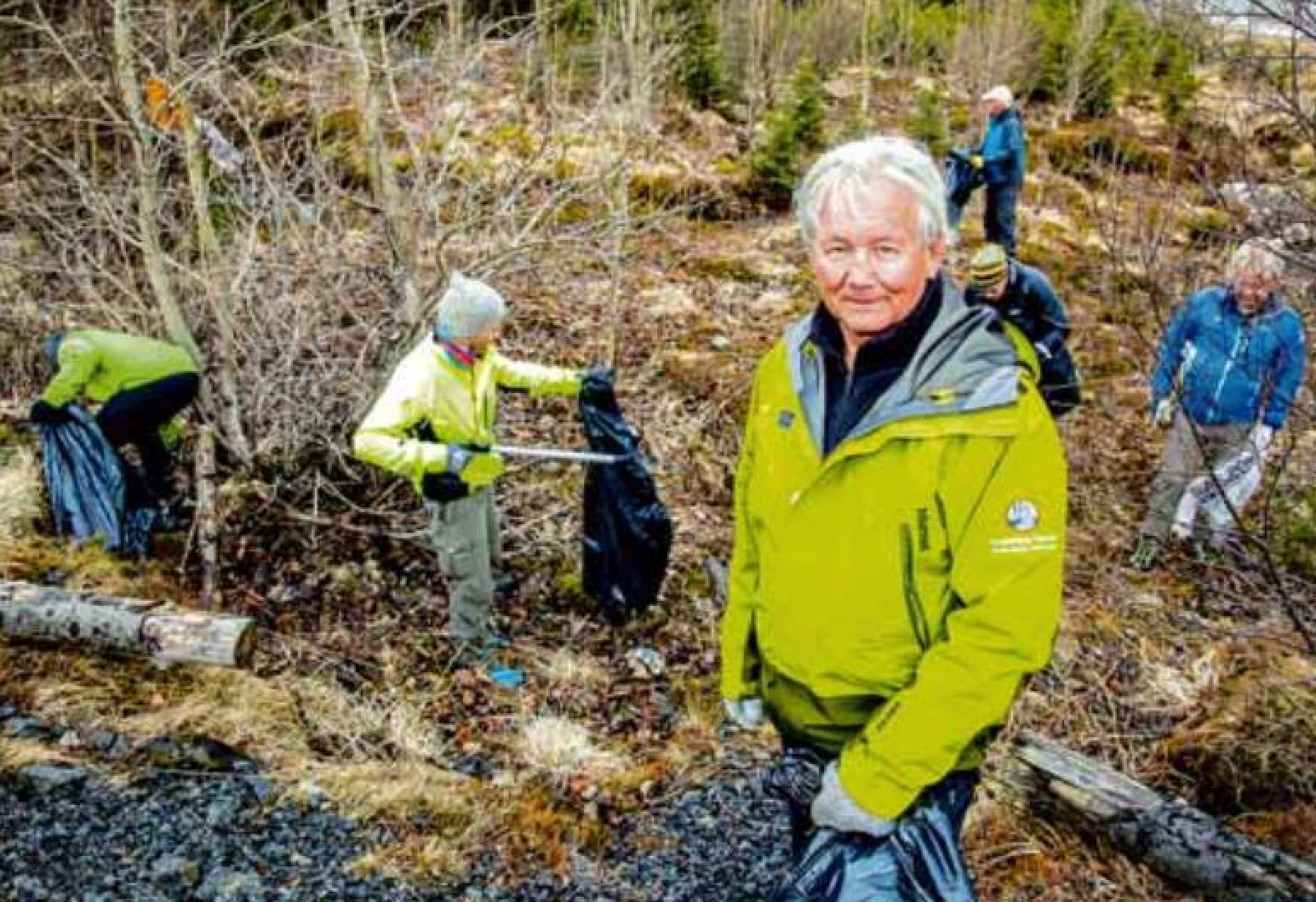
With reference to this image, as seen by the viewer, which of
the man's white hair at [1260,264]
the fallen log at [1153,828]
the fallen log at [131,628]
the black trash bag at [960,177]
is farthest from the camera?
the black trash bag at [960,177]

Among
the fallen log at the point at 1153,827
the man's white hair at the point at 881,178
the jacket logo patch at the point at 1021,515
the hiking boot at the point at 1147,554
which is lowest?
the hiking boot at the point at 1147,554

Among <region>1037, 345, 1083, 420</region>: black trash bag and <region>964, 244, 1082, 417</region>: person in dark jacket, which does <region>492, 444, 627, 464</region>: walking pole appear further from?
<region>1037, 345, 1083, 420</region>: black trash bag

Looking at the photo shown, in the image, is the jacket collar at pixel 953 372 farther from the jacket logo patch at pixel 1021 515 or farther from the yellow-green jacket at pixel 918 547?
→ the jacket logo patch at pixel 1021 515

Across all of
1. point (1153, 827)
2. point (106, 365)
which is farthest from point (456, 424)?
point (1153, 827)

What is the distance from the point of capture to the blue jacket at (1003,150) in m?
9.12

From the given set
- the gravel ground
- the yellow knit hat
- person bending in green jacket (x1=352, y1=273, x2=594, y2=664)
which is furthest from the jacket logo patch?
the yellow knit hat

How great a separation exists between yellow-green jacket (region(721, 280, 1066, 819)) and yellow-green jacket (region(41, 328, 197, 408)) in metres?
4.48

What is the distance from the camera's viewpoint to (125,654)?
4301 millimetres

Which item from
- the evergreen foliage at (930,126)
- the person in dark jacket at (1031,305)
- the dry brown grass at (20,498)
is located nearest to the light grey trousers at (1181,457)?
the person in dark jacket at (1031,305)

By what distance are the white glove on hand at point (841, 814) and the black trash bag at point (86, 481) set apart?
4.57m

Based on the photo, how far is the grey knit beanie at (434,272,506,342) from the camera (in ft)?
13.5

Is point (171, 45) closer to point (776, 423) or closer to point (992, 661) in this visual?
point (776, 423)

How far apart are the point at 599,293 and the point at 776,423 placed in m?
7.58

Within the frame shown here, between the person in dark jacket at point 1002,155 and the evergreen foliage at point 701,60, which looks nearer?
the person in dark jacket at point 1002,155
